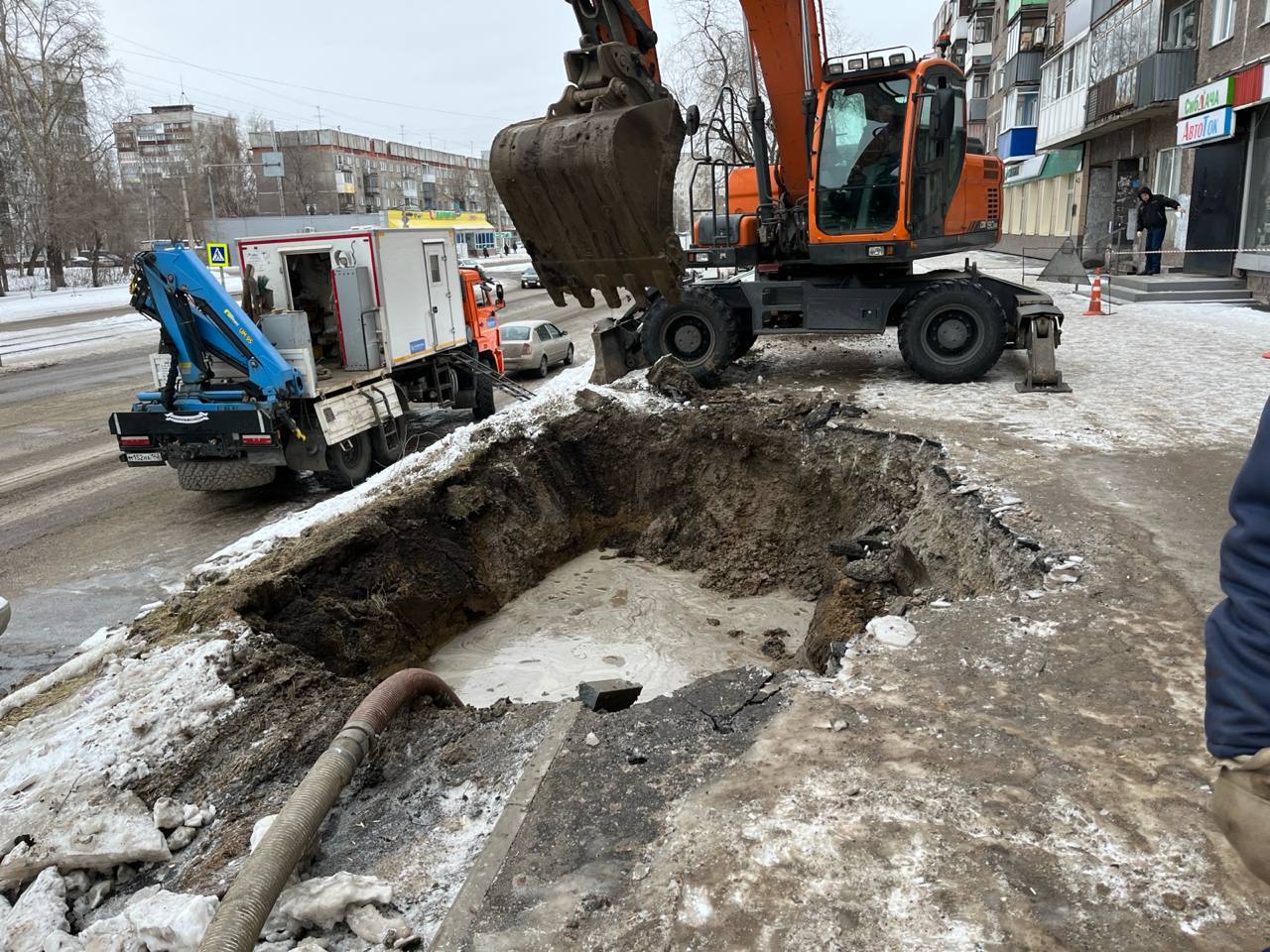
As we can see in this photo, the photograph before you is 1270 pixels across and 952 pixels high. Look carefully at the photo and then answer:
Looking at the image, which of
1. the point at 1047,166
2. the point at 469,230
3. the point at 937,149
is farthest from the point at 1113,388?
the point at 469,230

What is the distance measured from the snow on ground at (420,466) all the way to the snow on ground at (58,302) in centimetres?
3071

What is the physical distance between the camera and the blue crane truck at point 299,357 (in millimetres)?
9273

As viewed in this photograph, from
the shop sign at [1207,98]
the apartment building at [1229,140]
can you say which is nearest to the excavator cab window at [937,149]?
the apartment building at [1229,140]

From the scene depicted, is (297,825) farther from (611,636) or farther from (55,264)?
(55,264)

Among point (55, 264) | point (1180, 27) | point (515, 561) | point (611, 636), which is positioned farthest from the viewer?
point (55, 264)

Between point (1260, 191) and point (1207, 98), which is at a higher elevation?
point (1207, 98)

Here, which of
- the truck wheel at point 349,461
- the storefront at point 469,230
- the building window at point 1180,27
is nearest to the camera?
the truck wheel at point 349,461

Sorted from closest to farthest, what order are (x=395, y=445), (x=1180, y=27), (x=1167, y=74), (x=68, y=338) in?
(x=395, y=445), (x=1167, y=74), (x=1180, y=27), (x=68, y=338)

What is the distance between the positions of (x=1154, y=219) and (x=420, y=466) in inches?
715

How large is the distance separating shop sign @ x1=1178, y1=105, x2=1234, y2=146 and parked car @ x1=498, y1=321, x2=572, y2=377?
45.7ft

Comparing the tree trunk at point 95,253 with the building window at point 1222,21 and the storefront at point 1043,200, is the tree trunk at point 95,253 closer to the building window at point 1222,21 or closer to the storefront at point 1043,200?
the storefront at point 1043,200

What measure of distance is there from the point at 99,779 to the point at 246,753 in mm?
650

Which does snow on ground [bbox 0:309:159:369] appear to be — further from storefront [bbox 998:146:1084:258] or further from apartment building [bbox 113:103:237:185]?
storefront [bbox 998:146:1084:258]

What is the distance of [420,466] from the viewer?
27.8ft
